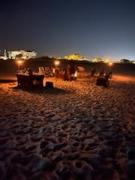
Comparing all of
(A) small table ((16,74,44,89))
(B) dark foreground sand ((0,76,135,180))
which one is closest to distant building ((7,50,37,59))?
(A) small table ((16,74,44,89))

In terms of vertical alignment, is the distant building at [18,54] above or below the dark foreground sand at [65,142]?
above

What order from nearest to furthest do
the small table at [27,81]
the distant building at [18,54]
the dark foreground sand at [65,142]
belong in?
1. the dark foreground sand at [65,142]
2. the small table at [27,81]
3. the distant building at [18,54]

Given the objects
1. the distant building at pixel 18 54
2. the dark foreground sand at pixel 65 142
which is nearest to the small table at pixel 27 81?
the dark foreground sand at pixel 65 142

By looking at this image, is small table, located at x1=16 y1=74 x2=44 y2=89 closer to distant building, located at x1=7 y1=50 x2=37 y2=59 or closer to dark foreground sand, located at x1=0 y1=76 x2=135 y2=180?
dark foreground sand, located at x1=0 y1=76 x2=135 y2=180

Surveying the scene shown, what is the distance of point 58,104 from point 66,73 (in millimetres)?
10837

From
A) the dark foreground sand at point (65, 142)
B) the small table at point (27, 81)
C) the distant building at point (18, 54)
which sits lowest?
the dark foreground sand at point (65, 142)

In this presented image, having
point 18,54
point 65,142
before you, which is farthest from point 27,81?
point 18,54

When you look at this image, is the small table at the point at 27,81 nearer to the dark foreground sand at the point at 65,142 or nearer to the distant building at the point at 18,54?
the dark foreground sand at the point at 65,142

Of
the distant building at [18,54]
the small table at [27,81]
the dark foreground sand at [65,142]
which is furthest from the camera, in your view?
the distant building at [18,54]

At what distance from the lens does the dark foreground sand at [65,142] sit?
4.73 meters

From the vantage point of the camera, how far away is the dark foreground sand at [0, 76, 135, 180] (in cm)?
473

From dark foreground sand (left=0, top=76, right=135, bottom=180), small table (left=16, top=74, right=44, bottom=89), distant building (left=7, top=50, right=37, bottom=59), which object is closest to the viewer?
dark foreground sand (left=0, top=76, right=135, bottom=180)

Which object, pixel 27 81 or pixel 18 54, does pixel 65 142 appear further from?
pixel 18 54

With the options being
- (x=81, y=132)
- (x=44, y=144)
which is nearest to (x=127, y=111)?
(x=81, y=132)
